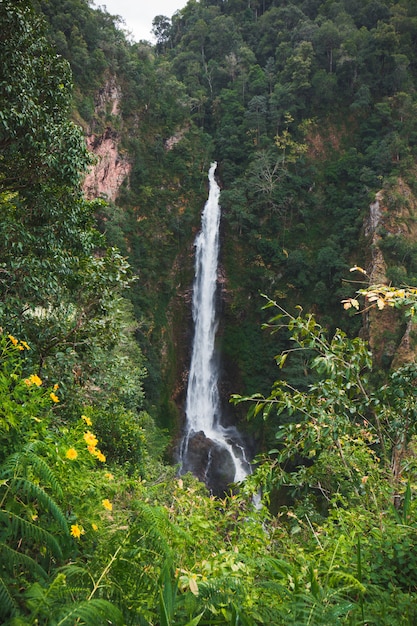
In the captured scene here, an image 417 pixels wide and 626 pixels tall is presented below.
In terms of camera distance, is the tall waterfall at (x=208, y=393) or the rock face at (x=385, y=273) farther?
the tall waterfall at (x=208, y=393)

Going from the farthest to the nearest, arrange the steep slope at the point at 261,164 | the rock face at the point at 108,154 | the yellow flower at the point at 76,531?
the steep slope at the point at 261,164 < the rock face at the point at 108,154 < the yellow flower at the point at 76,531

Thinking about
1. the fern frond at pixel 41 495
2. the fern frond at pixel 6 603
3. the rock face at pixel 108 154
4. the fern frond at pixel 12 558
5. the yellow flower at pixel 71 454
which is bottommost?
the fern frond at pixel 6 603

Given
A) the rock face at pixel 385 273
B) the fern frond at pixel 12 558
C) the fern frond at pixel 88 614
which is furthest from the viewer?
the rock face at pixel 385 273

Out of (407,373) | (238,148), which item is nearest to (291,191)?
(238,148)

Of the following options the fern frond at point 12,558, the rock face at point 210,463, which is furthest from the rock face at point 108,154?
the fern frond at point 12,558

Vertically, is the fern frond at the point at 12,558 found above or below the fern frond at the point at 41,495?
below

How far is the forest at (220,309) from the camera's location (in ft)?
5.19

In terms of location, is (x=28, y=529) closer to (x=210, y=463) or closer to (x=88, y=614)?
(x=88, y=614)

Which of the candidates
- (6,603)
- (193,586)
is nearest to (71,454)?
(6,603)

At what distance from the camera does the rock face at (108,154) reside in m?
21.0

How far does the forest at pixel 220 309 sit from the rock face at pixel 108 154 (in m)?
0.17

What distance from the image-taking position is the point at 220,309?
76.7 ft

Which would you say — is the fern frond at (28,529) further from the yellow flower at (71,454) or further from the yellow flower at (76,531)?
the yellow flower at (71,454)

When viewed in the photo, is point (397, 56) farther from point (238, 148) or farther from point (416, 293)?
point (416, 293)
